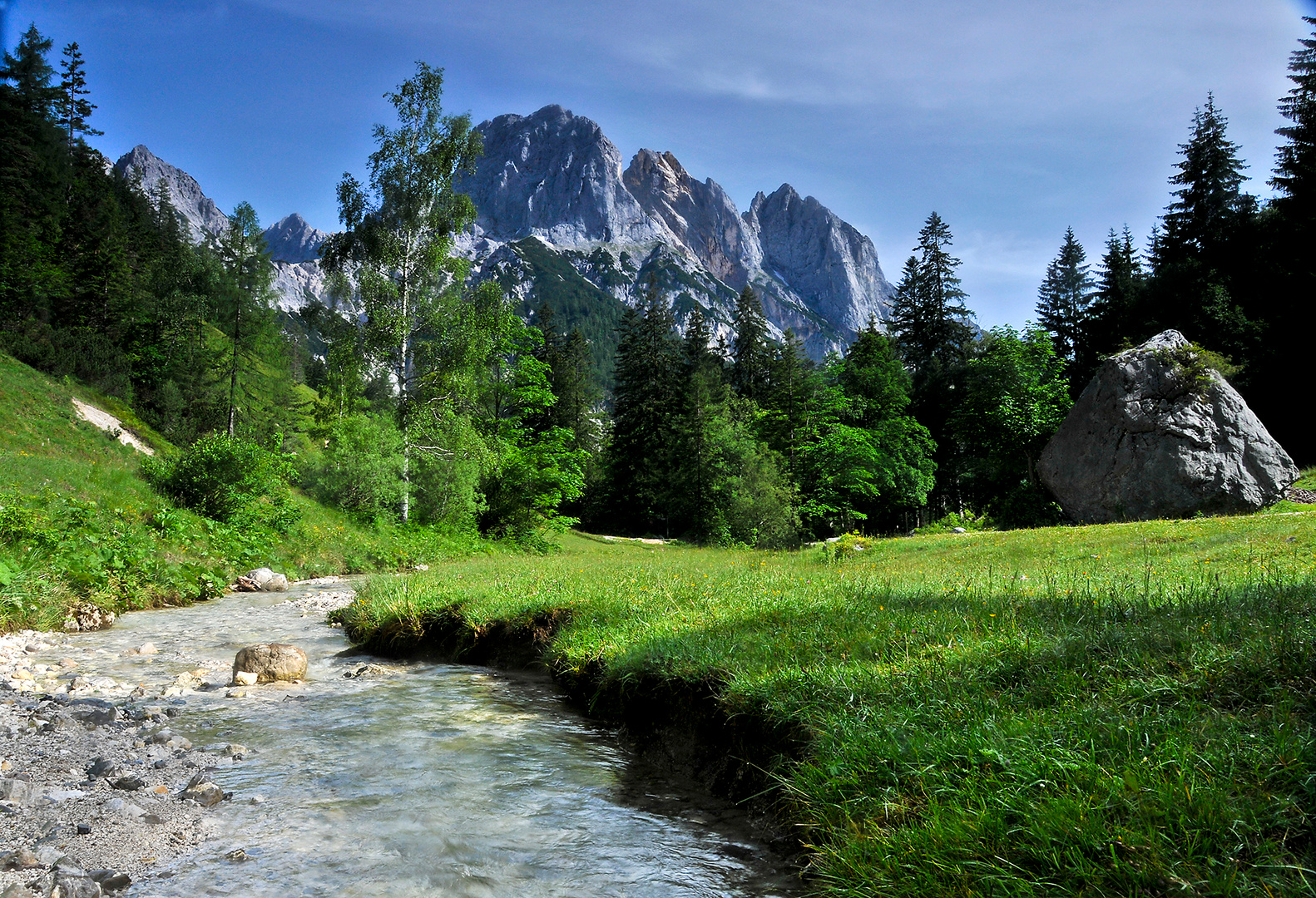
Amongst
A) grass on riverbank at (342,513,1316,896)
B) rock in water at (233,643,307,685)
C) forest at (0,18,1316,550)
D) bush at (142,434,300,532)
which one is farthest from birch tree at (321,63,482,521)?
grass on riverbank at (342,513,1316,896)

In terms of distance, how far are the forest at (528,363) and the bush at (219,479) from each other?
0.08 meters

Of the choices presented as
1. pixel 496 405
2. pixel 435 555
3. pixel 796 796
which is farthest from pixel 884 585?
pixel 496 405

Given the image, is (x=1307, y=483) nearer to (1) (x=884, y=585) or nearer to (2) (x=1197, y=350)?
(2) (x=1197, y=350)

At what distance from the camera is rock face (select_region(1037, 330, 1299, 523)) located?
21.8 m

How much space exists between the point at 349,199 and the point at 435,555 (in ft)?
47.7

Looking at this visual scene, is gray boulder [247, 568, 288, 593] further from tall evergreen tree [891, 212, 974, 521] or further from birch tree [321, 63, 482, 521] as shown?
tall evergreen tree [891, 212, 974, 521]

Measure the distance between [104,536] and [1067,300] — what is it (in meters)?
71.8

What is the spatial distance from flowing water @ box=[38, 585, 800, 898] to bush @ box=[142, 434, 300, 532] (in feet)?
44.8

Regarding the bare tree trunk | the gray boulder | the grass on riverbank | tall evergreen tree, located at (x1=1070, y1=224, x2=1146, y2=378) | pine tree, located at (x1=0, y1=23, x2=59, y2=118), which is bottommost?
the gray boulder

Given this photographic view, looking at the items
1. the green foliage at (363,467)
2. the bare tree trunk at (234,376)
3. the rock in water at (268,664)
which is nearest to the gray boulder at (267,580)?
the green foliage at (363,467)

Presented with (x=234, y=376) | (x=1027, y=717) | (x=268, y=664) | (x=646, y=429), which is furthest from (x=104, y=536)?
(x=646, y=429)

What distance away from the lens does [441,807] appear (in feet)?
16.0

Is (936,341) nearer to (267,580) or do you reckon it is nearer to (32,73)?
(267,580)

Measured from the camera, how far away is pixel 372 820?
15.3 feet
